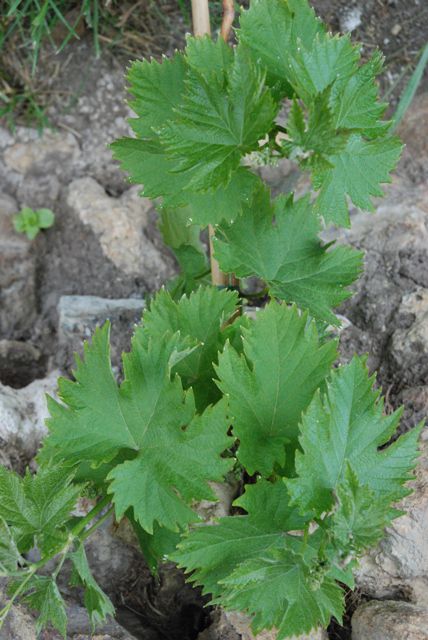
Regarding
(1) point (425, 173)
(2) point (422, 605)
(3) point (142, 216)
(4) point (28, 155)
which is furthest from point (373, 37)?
(2) point (422, 605)

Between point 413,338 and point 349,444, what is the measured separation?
24.7 inches

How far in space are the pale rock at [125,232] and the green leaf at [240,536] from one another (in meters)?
1.20

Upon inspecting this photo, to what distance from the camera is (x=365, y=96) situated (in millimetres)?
1386

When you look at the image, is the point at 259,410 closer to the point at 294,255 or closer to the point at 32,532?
the point at 294,255

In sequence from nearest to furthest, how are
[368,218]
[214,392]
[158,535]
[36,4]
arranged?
[158,535]
[214,392]
[368,218]
[36,4]

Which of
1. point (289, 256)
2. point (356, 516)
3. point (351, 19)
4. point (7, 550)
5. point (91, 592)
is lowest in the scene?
point (91, 592)

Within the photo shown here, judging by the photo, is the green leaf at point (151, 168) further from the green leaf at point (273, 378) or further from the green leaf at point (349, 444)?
the green leaf at point (349, 444)

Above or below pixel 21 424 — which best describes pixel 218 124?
above

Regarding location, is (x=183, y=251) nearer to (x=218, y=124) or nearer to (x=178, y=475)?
(x=218, y=124)

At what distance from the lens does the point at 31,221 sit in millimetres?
2496

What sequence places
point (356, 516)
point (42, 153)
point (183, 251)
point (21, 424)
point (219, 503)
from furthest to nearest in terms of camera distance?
point (42, 153), point (183, 251), point (21, 424), point (219, 503), point (356, 516)

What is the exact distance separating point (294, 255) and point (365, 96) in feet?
1.37

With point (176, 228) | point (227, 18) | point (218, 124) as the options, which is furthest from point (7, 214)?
point (218, 124)

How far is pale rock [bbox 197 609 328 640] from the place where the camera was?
4.80 ft
